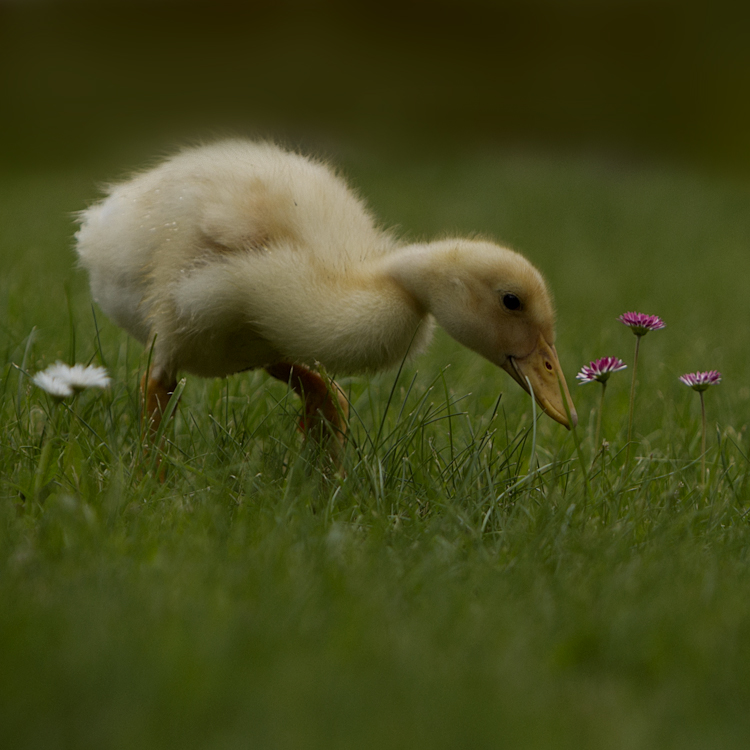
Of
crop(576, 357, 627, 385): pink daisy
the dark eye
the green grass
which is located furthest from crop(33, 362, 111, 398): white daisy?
crop(576, 357, 627, 385): pink daisy

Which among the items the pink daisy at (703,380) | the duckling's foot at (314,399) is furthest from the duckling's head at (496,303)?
the duckling's foot at (314,399)

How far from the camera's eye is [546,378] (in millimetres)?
2660

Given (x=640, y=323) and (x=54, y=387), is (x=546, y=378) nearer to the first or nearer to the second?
(x=640, y=323)

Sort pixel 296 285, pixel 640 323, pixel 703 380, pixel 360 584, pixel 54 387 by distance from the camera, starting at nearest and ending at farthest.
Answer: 1. pixel 360 584
2. pixel 54 387
3. pixel 296 285
4. pixel 640 323
5. pixel 703 380

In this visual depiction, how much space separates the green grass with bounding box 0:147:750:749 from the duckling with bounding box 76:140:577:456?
246 millimetres

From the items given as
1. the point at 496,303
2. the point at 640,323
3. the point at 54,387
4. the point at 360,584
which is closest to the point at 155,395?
the point at 54,387

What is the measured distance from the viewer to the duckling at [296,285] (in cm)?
261

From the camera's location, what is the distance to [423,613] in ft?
6.11

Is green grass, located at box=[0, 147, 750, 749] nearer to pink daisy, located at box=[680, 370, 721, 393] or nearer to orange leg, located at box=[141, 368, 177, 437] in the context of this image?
orange leg, located at box=[141, 368, 177, 437]

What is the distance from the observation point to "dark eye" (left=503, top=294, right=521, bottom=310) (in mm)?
2607

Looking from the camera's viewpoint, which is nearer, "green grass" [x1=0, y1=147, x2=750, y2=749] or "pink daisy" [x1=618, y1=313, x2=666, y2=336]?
"green grass" [x1=0, y1=147, x2=750, y2=749]

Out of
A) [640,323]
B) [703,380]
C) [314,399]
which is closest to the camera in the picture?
[640,323]

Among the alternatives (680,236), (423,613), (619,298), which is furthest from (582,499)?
(680,236)

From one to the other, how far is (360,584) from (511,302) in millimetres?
1004
